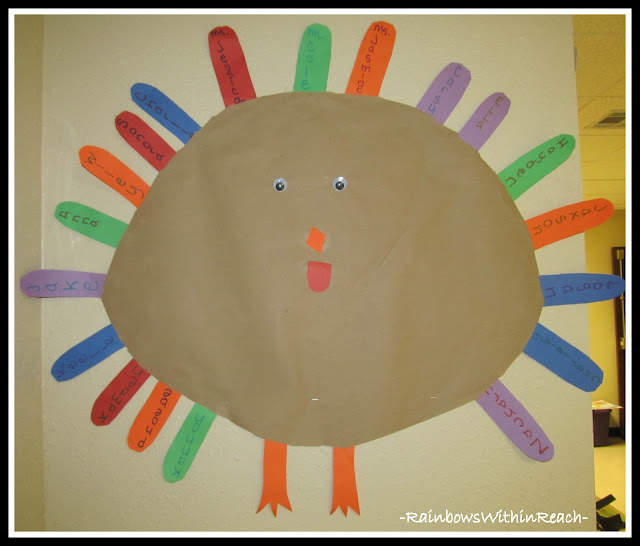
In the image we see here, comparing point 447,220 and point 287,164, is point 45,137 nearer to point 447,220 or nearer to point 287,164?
point 287,164

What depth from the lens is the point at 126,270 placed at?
81 cm

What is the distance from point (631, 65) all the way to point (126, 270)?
1.14 m

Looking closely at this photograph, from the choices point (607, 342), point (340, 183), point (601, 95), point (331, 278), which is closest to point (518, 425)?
point (331, 278)

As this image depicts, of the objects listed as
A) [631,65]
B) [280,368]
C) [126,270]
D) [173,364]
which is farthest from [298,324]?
[631,65]

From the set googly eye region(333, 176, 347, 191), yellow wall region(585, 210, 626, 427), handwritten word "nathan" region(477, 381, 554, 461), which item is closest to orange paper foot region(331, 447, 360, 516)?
handwritten word "nathan" region(477, 381, 554, 461)

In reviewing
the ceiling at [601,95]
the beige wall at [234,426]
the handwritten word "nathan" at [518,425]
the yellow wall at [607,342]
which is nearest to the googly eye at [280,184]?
the beige wall at [234,426]

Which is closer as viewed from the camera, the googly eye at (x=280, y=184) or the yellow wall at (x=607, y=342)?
the googly eye at (x=280, y=184)

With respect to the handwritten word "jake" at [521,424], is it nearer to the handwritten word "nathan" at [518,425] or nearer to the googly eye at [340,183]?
the handwritten word "nathan" at [518,425]

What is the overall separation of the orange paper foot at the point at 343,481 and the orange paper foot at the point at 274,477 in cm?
10

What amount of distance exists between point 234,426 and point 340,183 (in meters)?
0.54

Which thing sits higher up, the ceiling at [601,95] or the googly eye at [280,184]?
the ceiling at [601,95]

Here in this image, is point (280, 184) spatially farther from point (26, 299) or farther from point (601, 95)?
point (601, 95)

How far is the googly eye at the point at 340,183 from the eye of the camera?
2.61ft

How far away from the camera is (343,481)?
0.81 meters
